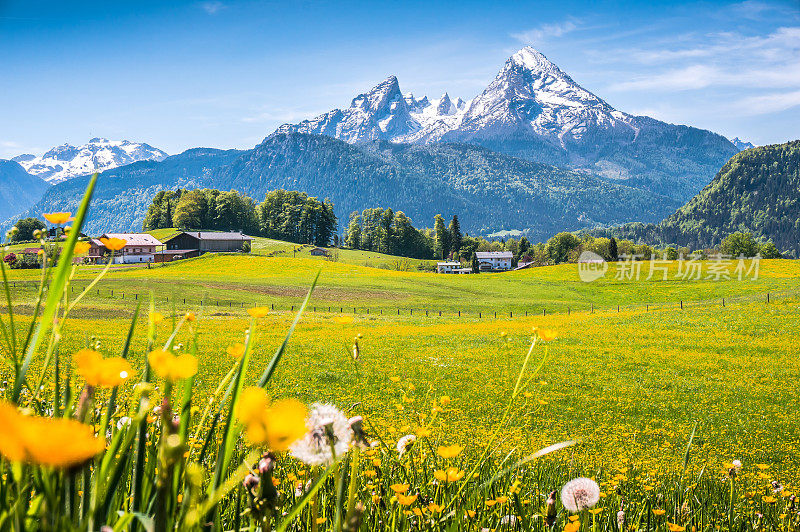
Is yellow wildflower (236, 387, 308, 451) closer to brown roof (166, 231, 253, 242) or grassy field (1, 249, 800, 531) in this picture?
grassy field (1, 249, 800, 531)

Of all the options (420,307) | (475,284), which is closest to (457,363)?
(420,307)

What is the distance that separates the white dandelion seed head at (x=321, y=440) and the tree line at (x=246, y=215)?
12933 centimetres

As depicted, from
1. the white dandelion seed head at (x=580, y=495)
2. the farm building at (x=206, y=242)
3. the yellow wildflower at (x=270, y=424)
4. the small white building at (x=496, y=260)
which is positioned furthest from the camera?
the small white building at (x=496, y=260)

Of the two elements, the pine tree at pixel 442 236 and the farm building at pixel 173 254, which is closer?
the farm building at pixel 173 254

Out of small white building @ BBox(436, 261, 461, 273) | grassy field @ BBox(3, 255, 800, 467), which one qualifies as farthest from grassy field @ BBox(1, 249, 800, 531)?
small white building @ BBox(436, 261, 461, 273)

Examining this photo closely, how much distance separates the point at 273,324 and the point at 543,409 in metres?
23.2

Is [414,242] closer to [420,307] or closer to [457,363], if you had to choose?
[420,307]

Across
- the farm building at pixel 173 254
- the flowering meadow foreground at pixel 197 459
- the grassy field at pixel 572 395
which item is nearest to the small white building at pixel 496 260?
the farm building at pixel 173 254

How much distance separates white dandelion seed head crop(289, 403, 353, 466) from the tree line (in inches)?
5092

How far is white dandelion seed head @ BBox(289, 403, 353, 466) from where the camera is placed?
4.61 ft

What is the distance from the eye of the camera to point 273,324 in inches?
1276

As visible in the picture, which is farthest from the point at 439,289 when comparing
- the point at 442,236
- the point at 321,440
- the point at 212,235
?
the point at 442,236

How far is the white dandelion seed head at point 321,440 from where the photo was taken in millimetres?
1406

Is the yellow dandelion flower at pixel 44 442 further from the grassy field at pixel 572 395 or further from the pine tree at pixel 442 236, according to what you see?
the pine tree at pixel 442 236
